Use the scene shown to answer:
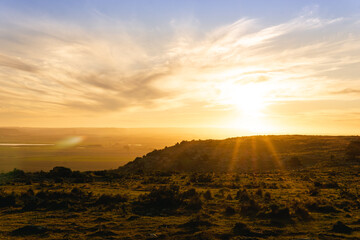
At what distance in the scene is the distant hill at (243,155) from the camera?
47.3 meters

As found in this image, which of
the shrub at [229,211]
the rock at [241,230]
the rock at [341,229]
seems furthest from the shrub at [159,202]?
the rock at [341,229]

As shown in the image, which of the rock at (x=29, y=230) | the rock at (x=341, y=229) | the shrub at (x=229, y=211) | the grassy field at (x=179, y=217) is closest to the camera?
the rock at (x=341, y=229)

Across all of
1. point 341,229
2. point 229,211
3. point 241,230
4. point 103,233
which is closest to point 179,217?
point 229,211

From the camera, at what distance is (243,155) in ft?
177

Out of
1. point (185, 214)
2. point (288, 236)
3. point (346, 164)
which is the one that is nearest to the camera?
point (288, 236)

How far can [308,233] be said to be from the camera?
11836mm

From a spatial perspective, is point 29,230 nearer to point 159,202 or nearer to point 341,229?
point 159,202

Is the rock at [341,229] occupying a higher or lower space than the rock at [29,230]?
higher

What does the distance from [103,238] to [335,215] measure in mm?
13390

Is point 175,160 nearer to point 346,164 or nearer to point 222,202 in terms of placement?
point 346,164

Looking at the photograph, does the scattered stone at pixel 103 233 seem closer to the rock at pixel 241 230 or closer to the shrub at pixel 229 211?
the rock at pixel 241 230

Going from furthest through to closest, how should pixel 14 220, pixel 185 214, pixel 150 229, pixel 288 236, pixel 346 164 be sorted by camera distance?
pixel 346 164, pixel 185 214, pixel 14 220, pixel 150 229, pixel 288 236

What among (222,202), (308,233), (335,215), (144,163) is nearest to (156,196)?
(222,202)

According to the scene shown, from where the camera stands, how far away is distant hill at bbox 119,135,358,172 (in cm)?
4728
